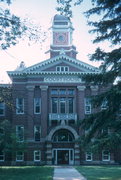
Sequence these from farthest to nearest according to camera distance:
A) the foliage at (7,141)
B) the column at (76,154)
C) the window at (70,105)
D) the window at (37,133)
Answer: the window at (70,105), the window at (37,133), the column at (76,154), the foliage at (7,141)

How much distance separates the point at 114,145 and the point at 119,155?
91.3 ft

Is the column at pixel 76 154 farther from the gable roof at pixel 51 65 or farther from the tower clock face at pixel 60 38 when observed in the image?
Result: the tower clock face at pixel 60 38

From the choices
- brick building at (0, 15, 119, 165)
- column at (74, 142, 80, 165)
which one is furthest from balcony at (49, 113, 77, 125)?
column at (74, 142, 80, 165)

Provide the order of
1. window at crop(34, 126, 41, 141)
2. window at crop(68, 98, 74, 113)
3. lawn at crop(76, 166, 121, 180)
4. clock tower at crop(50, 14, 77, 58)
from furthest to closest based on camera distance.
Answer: clock tower at crop(50, 14, 77, 58)
window at crop(68, 98, 74, 113)
window at crop(34, 126, 41, 141)
lawn at crop(76, 166, 121, 180)

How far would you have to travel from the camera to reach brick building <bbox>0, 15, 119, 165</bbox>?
138ft

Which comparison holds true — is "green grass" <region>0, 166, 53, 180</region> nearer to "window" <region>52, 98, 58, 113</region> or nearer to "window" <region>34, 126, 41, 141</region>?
"window" <region>34, 126, 41, 141</region>

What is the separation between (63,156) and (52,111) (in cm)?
619

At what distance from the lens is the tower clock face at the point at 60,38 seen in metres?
54.5

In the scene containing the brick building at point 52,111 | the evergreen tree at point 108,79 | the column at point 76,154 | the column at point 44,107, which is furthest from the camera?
the column at point 44,107

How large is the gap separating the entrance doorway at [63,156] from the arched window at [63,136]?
1365 mm

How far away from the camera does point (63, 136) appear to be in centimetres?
4309

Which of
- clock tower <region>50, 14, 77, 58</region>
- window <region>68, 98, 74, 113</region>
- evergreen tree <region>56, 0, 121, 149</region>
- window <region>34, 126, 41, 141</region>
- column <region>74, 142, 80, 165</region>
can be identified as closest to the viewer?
evergreen tree <region>56, 0, 121, 149</region>

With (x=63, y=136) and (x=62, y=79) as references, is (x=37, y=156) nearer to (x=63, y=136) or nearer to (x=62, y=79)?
(x=63, y=136)

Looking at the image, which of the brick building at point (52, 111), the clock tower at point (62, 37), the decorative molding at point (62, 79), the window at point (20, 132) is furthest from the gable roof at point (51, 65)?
the clock tower at point (62, 37)
